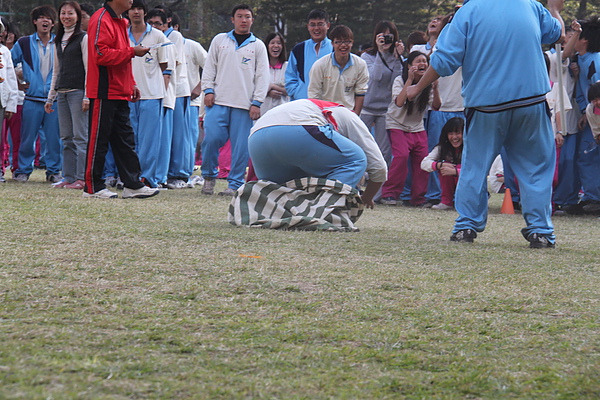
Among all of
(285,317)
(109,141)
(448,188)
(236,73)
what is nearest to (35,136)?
(236,73)

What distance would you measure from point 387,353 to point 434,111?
252 inches

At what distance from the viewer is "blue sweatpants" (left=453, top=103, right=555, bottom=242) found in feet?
15.0

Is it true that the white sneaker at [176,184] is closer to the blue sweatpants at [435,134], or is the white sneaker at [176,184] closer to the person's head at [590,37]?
the blue sweatpants at [435,134]

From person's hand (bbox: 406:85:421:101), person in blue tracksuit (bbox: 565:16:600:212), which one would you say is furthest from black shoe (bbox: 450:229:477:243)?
person in blue tracksuit (bbox: 565:16:600:212)

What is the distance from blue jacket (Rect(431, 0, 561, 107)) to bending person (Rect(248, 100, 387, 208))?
0.73m

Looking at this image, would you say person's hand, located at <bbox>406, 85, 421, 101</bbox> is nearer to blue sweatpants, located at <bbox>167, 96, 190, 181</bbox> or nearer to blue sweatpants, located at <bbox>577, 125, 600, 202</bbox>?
blue sweatpants, located at <bbox>577, 125, 600, 202</bbox>

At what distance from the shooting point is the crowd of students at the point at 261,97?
7.59 metres

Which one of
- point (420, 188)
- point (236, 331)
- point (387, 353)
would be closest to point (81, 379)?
point (236, 331)

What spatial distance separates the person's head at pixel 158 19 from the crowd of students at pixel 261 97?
1 centimetres

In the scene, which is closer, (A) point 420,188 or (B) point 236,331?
(B) point 236,331

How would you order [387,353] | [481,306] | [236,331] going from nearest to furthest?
[387,353] → [236,331] → [481,306]

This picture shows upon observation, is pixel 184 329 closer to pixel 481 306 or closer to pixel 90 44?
pixel 481 306

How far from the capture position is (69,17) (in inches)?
298

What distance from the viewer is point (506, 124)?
15.1ft
